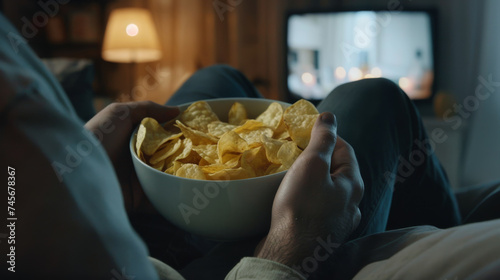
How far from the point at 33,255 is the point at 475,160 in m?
2.64

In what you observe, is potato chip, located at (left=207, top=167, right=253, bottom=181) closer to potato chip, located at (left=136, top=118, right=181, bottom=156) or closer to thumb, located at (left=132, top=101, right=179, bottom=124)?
potato chip, located at (left=136, top=118, right=181, bottom=156)

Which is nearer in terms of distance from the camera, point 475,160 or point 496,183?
point 496,183

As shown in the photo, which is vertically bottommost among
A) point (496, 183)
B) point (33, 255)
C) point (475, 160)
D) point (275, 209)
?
point (475, 160)

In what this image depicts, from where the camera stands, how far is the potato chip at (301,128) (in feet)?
2.00

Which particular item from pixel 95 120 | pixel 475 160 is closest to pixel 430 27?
pixel 475 160

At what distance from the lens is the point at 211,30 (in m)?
3.03

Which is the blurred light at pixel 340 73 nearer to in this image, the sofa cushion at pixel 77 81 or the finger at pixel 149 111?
the sofa cushion at pixel 77 81

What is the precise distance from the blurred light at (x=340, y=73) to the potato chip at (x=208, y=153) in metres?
2.10

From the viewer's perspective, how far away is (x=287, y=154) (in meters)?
0.58

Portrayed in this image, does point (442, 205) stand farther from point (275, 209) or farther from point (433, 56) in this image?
point (433, 56)

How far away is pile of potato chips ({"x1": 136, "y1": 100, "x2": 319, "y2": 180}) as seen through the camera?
1.91 feet

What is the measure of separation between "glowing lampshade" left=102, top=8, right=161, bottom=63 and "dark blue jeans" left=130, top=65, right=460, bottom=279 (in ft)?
6.63

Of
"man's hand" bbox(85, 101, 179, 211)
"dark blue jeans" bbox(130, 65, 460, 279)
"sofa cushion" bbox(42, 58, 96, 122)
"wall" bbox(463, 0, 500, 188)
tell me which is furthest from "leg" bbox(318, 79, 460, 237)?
"wall" bbox(463, 0, 500, 188)

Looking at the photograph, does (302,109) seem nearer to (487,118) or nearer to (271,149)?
(271,149)
